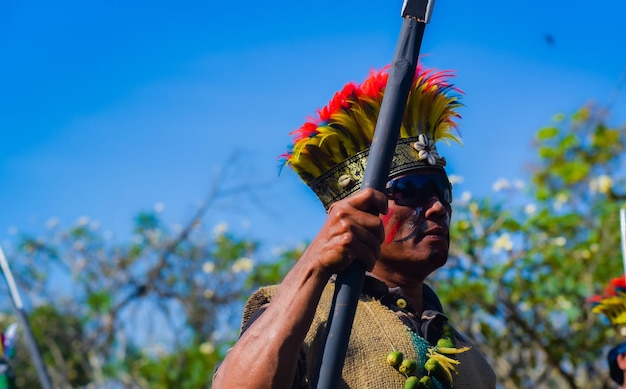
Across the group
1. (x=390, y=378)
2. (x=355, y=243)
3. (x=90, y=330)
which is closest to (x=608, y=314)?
(x=390, y=378)

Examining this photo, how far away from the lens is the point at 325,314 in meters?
2.59

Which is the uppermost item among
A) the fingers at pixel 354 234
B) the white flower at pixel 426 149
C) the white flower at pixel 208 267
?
the white flower at pixel 208 267

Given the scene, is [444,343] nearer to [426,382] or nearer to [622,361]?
[426,382]

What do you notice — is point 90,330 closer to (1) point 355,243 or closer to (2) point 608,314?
(2) point 608,314

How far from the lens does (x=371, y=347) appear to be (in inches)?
101

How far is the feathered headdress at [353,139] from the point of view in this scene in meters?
2.92

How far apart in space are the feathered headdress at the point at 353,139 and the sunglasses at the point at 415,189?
1.3 inches

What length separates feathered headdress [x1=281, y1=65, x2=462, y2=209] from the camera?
2.92 meters

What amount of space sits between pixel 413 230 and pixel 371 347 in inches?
18.7

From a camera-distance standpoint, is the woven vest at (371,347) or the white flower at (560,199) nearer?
the woven vest at (371,347)

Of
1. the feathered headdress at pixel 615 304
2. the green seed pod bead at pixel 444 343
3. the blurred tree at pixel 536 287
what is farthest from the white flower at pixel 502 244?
the green seed pod bead at pixel 444 343

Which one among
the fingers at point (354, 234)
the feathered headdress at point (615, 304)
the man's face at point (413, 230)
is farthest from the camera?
the feathered headdress at point (615, 304)

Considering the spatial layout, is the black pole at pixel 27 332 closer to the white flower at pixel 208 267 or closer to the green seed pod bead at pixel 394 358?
the green seed pod bead at pixel 394 358

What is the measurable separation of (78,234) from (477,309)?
650 centimetres
